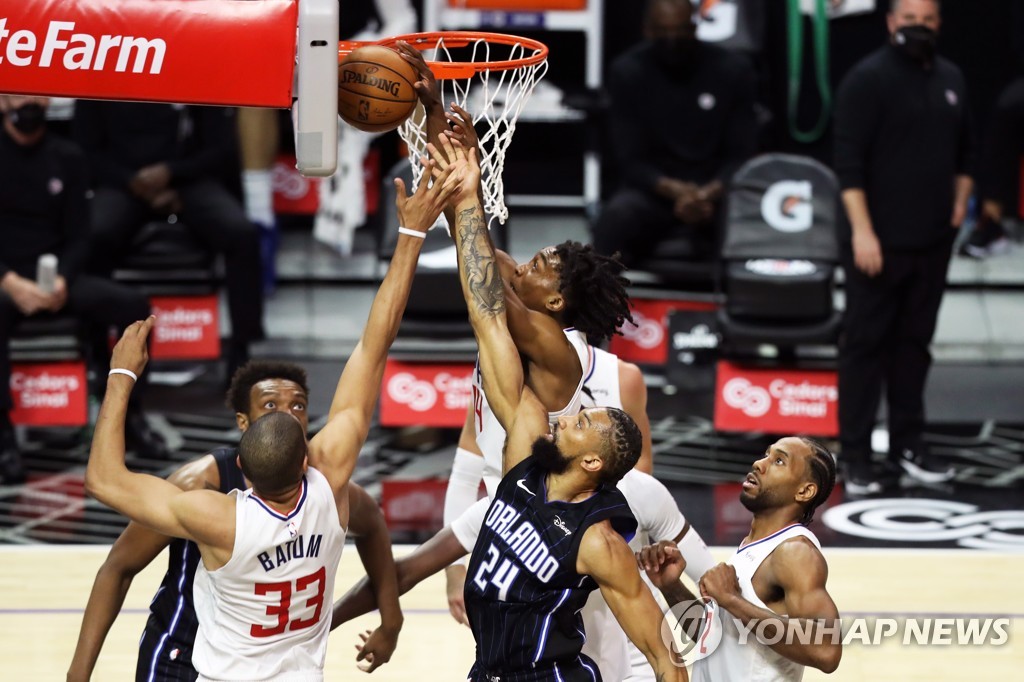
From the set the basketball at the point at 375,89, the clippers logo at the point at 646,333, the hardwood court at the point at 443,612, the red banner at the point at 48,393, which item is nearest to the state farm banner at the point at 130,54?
the basketball at the point at 375,89

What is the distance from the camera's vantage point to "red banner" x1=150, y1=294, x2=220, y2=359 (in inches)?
348

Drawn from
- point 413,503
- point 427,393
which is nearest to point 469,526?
point 413,503

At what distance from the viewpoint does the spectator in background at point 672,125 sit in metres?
8.53

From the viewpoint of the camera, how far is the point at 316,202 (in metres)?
10.6

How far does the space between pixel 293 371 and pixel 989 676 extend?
105 inches

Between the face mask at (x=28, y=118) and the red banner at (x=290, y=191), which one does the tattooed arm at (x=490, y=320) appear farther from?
the red banner at (x=290, y=191)

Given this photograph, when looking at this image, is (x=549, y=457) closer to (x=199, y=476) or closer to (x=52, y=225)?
(x=199, y=476)

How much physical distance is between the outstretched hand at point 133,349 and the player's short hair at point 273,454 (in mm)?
333

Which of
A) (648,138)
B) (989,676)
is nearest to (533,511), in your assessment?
(989,676)

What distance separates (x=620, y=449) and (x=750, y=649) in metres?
0.63

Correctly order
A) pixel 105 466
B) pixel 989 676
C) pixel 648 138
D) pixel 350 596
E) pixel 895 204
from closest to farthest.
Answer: pixel 105 466, pixel 350 596, pixel 989 676, pixel 895 204, pixel 648 138

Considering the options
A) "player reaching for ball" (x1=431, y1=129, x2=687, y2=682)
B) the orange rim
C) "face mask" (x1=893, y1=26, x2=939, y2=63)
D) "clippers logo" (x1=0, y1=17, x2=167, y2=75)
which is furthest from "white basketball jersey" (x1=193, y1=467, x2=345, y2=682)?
"face mask" (x1=893, y1=26, x2=939, y2=63)

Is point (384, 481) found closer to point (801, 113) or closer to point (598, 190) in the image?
point (598, 190)

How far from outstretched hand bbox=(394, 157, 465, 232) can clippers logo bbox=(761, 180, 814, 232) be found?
14.6ft
